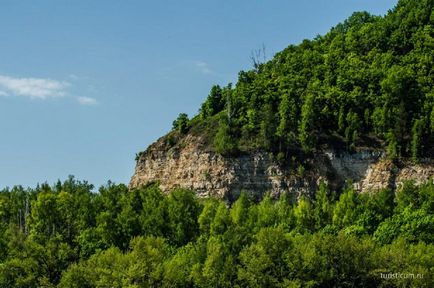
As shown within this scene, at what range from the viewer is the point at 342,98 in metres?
126

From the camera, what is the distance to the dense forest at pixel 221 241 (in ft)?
272

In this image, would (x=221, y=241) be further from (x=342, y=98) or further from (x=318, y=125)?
(x=342, y=98)

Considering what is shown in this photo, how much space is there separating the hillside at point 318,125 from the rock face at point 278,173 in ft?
0.45

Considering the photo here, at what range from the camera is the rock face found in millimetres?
112625

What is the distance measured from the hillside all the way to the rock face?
0.14 meters

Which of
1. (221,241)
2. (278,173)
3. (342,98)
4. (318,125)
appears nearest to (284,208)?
(278,173)

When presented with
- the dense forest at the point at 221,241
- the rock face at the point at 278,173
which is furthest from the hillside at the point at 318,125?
the dense forest at the point at 221,241

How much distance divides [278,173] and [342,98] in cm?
1684

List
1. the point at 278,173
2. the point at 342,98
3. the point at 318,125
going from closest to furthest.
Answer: the point at 278,173 → the point at 318,125 → the point at 342,98

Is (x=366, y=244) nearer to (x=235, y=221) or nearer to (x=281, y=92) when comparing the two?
(x=235, y=221)

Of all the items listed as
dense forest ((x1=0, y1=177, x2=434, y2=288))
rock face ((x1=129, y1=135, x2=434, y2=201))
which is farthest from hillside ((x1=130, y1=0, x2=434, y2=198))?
dense forest ((x1=0, y1=177, x2=434, y2=288))

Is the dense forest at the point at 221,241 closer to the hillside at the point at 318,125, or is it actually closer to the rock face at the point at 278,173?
the rock face at the point at 278,173

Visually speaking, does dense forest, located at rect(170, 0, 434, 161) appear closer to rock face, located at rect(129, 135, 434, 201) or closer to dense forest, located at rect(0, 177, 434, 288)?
rock face, located at rect(129, 135, 434, 201)

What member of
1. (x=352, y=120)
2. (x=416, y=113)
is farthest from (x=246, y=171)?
(x=416, y=113)
